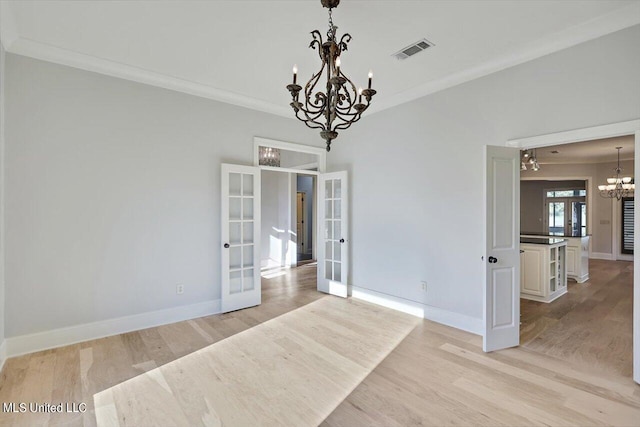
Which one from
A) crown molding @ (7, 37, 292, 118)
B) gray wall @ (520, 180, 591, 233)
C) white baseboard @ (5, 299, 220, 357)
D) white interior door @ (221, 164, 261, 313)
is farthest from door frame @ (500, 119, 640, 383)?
gray wall @ (520, 180, 591, 233)

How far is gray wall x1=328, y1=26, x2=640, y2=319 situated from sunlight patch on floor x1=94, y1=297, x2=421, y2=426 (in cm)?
92

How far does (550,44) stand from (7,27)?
Result: 204 inches

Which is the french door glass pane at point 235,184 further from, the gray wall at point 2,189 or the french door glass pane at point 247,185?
the gray wall at point 2,189

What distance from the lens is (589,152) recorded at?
743cm

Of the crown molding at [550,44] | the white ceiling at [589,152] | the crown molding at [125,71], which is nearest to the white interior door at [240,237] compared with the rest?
the crown molding at [125,71]

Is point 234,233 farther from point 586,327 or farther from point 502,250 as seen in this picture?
point 586,327

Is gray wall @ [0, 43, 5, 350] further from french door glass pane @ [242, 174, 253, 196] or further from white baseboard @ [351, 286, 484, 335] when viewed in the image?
white baseboard @ [351, 286, 484, 335]

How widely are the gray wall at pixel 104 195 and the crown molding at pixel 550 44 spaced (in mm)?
2958

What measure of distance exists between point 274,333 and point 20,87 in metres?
3.76

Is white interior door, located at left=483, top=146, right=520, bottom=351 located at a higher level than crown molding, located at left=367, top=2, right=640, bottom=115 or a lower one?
lower

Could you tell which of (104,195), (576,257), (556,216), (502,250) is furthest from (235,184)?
(556,216)

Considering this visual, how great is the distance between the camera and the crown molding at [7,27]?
2535 mm

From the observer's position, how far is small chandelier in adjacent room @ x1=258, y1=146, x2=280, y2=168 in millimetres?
6948

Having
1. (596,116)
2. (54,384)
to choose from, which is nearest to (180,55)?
(54,384)
